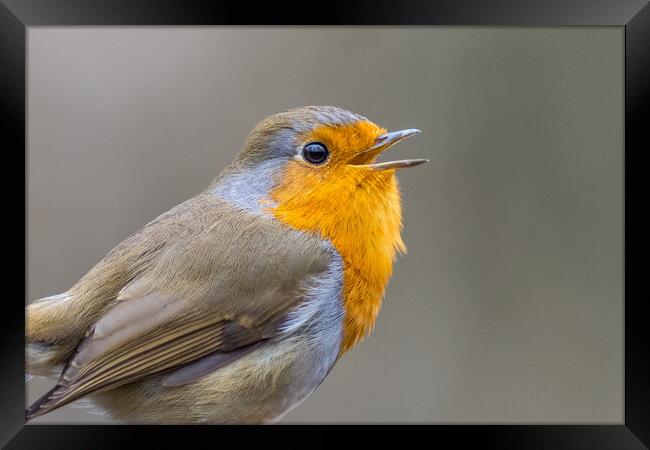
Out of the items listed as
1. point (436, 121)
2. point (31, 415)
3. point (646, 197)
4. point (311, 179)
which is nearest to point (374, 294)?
point (311, 179)

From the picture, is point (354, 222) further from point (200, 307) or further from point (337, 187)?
point (200, 307)

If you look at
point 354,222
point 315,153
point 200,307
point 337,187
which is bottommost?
point 200,307

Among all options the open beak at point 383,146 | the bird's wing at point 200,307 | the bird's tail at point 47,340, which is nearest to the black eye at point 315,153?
the open beak at point 383,146

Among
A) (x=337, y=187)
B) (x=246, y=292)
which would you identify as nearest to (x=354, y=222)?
(x=337, y=187)

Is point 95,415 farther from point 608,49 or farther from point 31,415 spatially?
point 608,49

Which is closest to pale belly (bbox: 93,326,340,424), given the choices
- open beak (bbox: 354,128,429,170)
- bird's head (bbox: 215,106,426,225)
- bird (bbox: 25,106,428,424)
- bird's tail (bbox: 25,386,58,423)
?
bird (bbox: 25,106,428,424)
